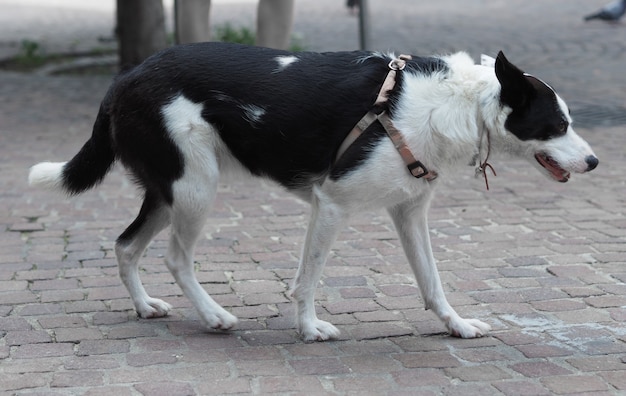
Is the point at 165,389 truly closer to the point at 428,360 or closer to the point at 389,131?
the point at 428,360

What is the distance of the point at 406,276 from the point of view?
5223 millimetres

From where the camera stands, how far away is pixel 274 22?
884 cm

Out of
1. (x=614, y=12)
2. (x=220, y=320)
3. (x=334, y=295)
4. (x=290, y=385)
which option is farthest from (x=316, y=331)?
(x=614, y=12)

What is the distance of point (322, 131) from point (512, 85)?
79cm

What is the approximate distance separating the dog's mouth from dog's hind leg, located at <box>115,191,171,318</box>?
5.44 ft

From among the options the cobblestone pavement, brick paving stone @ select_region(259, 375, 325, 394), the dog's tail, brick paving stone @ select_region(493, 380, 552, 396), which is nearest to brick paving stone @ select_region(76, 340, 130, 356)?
the cobblestone pavement

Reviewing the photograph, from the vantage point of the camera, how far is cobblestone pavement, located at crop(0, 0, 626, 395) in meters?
3.88

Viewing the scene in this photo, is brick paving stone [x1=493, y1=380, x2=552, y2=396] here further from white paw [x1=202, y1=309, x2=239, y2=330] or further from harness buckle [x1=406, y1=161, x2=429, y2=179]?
white paw [x1=202, y1=309, x2=239, y2=330]

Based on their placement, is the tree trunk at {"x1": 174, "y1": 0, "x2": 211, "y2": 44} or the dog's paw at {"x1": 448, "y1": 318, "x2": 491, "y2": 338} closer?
the dog's paw at {"x1": 448, "y1": 318, "x2": 491, "y2": 338}

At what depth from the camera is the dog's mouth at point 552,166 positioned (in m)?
4.07

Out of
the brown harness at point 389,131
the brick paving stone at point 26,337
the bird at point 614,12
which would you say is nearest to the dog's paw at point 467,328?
the brown harness at point 389,131

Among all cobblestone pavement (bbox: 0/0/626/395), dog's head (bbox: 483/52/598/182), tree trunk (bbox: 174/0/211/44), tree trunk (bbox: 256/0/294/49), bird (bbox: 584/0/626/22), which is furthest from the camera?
bird (bbox: 584/0/626/22)

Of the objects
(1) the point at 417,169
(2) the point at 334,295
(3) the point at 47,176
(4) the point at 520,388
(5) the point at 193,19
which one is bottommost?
(5) the point at 193,19

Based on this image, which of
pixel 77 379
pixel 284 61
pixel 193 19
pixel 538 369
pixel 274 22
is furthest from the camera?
pixel 193 19
